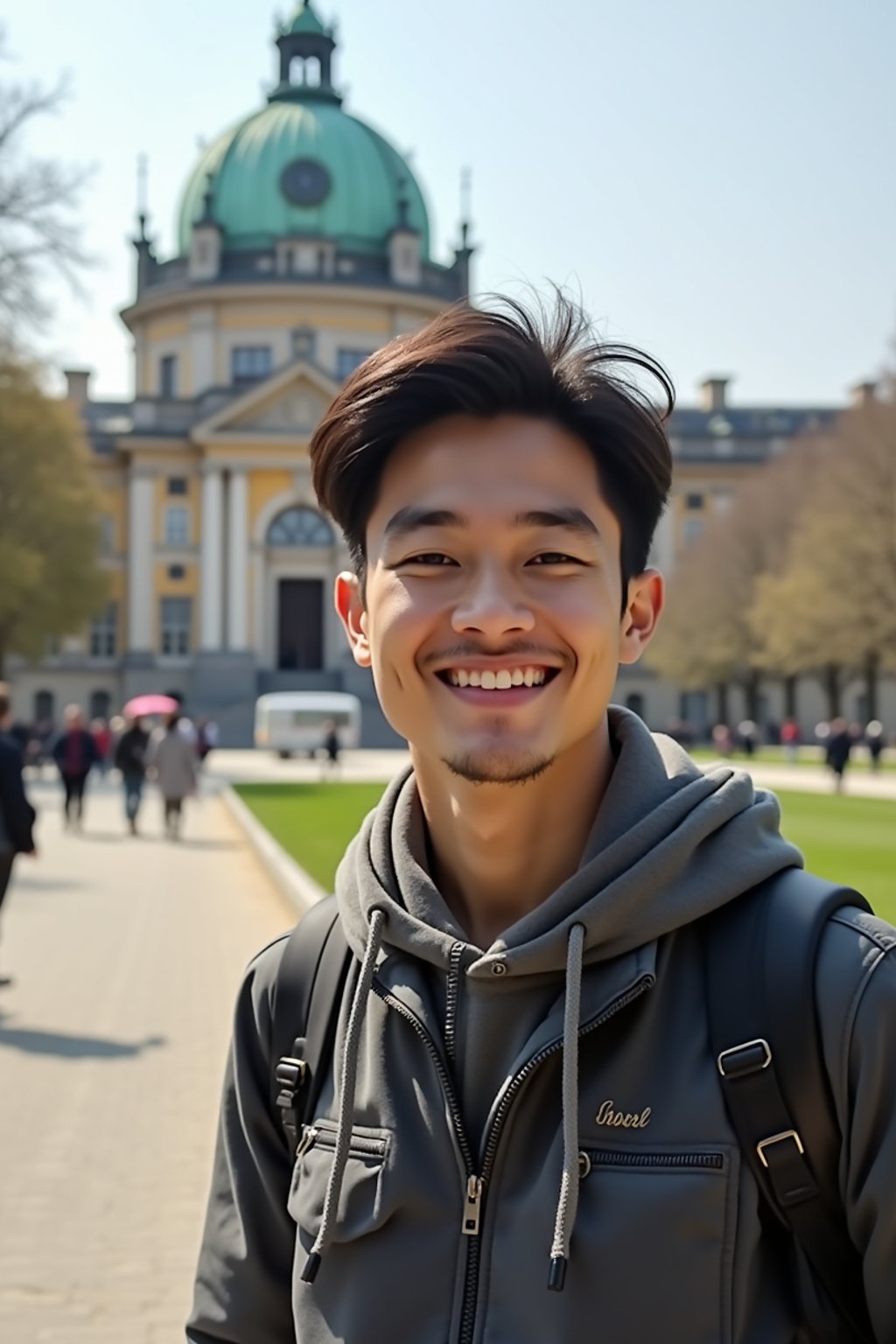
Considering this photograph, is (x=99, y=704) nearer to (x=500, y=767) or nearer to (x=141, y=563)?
(x=141, y=563)

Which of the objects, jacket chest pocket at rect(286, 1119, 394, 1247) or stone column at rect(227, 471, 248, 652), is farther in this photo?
stone column at rect(227, 471, 248, 652)

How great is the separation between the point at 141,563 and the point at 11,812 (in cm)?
6907

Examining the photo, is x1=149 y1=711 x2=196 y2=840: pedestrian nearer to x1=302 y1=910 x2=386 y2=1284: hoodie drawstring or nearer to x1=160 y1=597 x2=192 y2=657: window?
x1=302 y1=910 x2=386 y2=1284: hoodie drawstring

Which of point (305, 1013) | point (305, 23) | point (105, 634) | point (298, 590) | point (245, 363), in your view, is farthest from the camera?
point (305, 23)

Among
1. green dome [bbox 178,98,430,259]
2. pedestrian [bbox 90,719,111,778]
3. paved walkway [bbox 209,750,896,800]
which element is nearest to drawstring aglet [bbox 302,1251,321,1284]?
paved walkway [bbox 209,750,896,800]

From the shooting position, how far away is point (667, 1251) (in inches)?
74.3

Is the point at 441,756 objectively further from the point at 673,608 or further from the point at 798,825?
the point at 673,608

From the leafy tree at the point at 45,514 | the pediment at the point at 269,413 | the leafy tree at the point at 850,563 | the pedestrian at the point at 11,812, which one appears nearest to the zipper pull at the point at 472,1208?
the pedestrian at the point at 11,812

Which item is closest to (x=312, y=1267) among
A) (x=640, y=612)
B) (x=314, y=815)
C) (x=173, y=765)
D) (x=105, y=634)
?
(x=640, y=612)

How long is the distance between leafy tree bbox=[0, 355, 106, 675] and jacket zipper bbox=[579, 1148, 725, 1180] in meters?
47.3

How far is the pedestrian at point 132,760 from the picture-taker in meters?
25.9

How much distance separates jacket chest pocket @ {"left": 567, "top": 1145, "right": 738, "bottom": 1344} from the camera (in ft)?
6.17

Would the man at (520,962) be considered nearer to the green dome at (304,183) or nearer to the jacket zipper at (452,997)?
the jacket zipper at (452,997)

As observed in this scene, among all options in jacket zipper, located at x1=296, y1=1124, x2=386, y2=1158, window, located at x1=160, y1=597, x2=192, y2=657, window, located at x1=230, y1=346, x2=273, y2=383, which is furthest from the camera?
window, located at x1=230, y1=346, x2=273, y2=383
